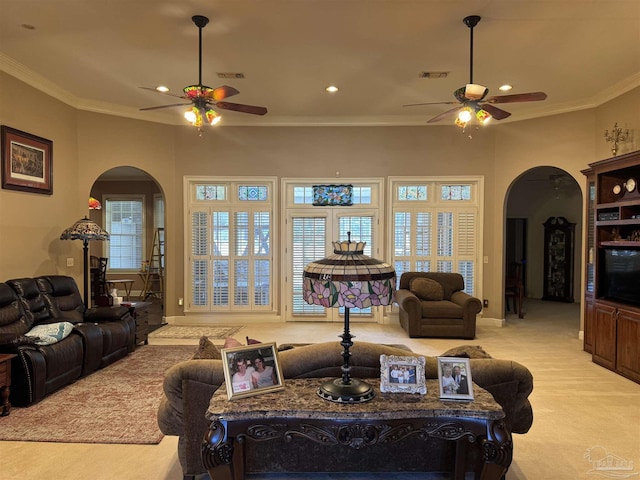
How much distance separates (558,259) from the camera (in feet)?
30.5

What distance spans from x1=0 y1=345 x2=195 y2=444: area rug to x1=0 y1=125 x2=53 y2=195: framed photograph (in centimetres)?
253

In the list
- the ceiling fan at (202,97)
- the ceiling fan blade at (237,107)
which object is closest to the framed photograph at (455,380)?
the ceiling fan at (202,97)

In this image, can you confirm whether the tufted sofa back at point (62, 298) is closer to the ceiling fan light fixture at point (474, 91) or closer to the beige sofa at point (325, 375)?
the beige sofa at point (325, 375)

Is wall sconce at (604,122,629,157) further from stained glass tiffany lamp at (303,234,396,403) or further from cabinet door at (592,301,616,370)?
stained glass tiffany lamp at (303,234,396,403)

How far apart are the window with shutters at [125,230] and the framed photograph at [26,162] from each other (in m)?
4.54

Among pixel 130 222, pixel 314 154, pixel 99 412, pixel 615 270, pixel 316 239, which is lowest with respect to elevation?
pixel 99 412

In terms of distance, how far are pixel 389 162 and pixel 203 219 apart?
3401 millimetres

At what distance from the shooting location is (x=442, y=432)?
175cm

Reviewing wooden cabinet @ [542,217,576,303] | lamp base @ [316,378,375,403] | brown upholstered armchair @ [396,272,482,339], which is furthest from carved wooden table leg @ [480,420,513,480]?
wooden cabinet @ [542,217,576,303]

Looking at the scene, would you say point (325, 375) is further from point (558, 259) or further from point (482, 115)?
point (558, 259)

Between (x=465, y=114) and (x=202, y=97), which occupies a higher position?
(x=202, y=97)

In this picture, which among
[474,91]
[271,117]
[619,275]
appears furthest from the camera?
[271,117]

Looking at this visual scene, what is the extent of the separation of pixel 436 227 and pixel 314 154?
2477 mm

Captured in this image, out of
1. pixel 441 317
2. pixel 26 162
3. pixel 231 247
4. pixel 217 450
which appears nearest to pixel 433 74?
pixel 441 317
